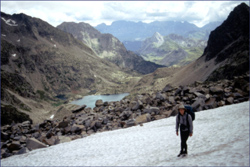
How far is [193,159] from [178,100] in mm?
19836

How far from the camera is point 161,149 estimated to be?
1352cm

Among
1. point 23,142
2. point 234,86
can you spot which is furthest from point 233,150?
point 23,142

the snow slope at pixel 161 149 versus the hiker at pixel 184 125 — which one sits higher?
the hiker at pixel 184 125

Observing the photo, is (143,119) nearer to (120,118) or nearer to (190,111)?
(120,118)

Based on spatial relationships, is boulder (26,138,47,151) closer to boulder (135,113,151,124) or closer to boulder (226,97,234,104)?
boulder (135,113,151,124)

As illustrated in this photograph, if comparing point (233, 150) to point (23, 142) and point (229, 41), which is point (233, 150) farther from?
point (229, 41)

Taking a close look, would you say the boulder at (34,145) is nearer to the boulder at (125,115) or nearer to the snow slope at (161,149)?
the snow slope at (161,149)

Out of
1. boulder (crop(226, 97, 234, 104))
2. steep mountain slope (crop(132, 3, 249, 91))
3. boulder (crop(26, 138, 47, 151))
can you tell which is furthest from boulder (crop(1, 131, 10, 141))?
steep mountain slope (crop(132, 3, 249, 91))

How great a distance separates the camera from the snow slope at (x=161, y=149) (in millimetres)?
9711

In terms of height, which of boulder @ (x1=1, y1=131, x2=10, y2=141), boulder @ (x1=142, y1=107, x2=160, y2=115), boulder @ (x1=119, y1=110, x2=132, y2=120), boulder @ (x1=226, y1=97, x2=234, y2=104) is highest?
boulder @ (x1=226, y1=97, x2=234, y2=104)

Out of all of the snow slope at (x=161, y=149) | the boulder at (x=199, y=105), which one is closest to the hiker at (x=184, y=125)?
the snow slope at (x=161, y=149)

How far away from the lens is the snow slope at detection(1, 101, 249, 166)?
971 centimetres

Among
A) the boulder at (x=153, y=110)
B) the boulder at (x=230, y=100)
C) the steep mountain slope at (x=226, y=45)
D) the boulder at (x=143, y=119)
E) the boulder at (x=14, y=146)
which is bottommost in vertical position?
the boulder at (x=14, y=146)

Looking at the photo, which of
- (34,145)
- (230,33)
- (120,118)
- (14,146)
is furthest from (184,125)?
(230,33)
